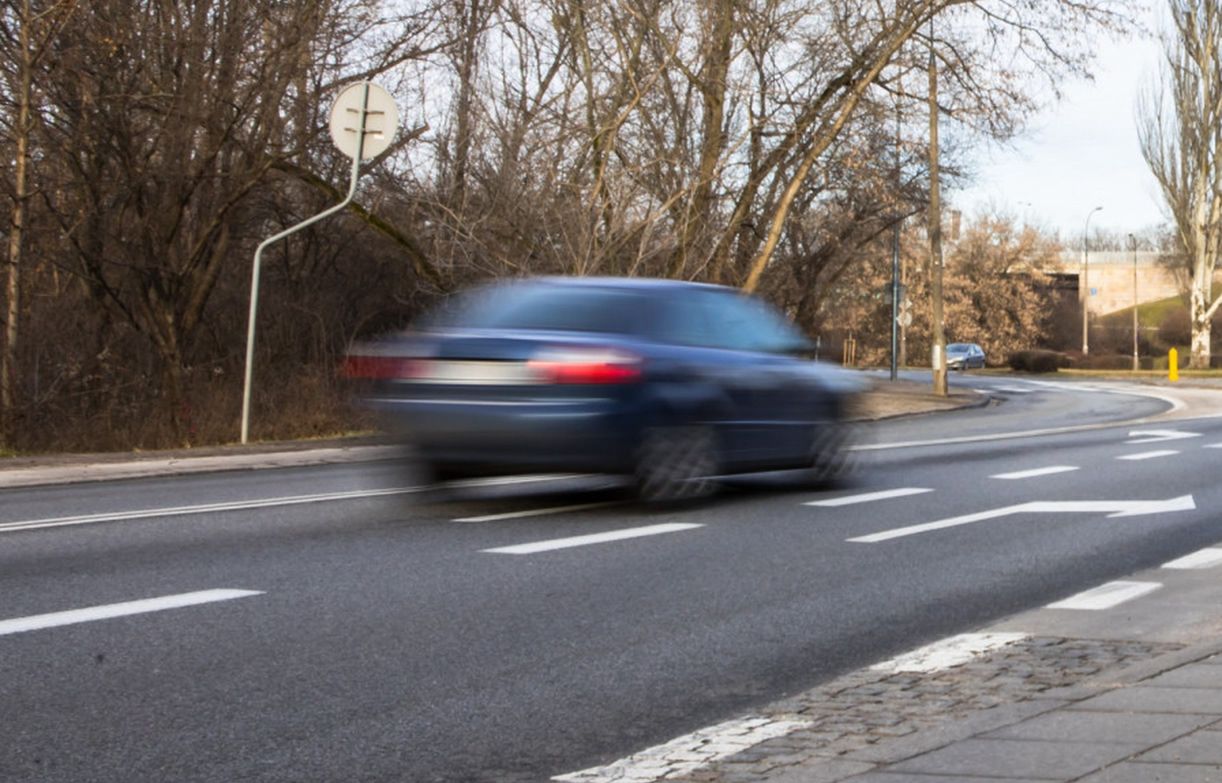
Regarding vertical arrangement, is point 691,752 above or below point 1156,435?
above

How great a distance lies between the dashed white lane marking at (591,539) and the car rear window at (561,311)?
1.49 meters

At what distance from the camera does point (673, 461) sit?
39.4 feet

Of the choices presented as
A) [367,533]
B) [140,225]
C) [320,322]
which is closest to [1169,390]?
[320,322]

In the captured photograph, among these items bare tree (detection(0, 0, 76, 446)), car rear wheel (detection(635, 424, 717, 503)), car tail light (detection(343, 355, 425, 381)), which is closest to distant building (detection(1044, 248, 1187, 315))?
bare tree (detection(0, 0, 76, 446))

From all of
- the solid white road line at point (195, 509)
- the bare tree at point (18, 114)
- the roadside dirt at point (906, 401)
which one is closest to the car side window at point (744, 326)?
the solid white road line at point (195, 509)

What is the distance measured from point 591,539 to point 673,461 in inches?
67.0

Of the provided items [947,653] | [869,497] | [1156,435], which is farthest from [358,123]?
[947,653]

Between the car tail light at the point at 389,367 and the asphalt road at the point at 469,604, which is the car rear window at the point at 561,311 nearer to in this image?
the car tail light at the point at 389,367

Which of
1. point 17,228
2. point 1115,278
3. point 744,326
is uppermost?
point 1115,278

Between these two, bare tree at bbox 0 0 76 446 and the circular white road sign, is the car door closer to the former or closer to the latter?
the circular white road sign

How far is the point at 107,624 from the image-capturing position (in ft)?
23.4

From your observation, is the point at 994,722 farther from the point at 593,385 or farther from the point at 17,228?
the point at 17,228

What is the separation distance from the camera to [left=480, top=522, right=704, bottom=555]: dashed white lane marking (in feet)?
32.2

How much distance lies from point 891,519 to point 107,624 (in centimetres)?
621
